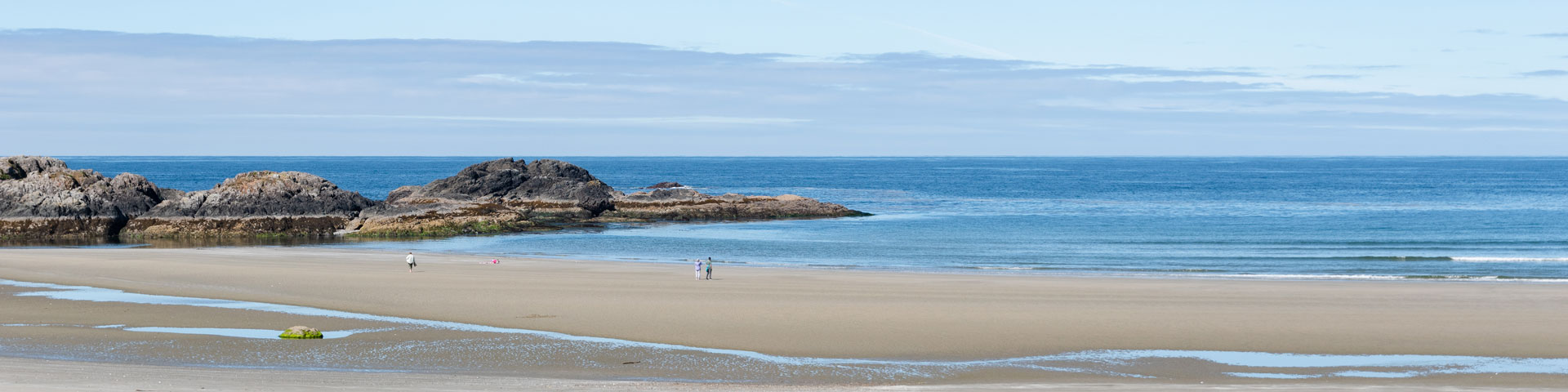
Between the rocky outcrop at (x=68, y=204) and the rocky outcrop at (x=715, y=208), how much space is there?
21668mm

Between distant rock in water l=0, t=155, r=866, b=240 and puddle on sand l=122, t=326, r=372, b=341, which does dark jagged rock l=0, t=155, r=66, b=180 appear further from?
puddle on sand l=122, t=326, r=372, b=341

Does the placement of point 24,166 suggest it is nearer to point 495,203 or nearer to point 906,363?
point 495,203

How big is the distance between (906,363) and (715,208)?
48431mm

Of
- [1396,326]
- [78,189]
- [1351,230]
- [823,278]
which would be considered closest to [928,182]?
[1351,230]

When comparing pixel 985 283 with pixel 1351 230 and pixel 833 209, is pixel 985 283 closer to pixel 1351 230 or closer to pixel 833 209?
pixel 1351 230

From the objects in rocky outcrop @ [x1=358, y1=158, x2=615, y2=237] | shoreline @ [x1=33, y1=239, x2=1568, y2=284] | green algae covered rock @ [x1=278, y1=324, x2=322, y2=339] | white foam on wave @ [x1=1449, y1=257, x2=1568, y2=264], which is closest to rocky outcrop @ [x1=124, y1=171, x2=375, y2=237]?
rocky outcrop @ [x1=358, y1=158, x2=615, y2=237]

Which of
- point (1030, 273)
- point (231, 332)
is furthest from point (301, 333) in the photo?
point (1030, 273)

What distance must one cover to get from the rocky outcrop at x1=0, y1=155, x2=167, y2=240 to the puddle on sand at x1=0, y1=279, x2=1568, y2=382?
117 ft

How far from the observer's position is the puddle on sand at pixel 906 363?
16422 mm

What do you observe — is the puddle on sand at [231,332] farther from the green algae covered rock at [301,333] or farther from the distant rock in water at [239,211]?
the distant rock in water at [239,211]

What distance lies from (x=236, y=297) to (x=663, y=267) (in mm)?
12668

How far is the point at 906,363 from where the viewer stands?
1742 cm

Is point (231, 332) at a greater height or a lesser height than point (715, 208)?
greater

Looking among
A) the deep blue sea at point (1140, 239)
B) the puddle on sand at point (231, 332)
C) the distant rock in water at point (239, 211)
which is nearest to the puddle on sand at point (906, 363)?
the puddle on sand at point (231, 332)
